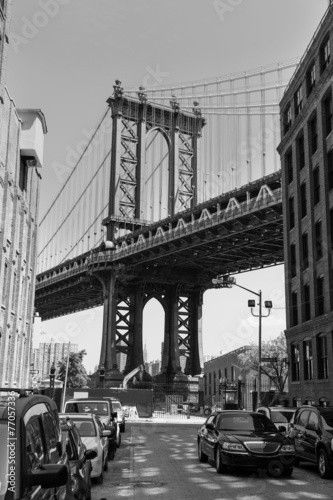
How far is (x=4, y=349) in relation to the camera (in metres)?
31.7

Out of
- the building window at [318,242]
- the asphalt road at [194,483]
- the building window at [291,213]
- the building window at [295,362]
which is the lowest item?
the asphalt road at [194,483]

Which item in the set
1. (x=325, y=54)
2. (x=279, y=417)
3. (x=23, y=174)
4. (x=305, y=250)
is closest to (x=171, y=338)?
(x=305, y=250)

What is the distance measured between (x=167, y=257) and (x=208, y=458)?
189 feet

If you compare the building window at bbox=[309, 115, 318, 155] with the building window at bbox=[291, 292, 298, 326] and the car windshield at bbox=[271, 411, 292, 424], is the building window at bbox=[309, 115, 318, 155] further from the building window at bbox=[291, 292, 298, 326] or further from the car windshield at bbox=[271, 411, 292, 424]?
the car windshield at bbox=[271, 411, 292, 424]

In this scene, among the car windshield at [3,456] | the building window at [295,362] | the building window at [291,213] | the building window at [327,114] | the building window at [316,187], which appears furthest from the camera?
the building window at [291,213]

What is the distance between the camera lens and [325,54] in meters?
35.9

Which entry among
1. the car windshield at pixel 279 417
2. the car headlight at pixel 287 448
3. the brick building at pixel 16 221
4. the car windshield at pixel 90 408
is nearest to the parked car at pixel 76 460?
the car headlight at pixel 287 448

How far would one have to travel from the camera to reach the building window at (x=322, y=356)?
33.4 m

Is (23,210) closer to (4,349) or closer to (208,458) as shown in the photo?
(4,349)

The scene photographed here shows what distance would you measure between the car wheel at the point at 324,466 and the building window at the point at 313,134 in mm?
25275

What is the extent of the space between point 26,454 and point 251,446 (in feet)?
33.8

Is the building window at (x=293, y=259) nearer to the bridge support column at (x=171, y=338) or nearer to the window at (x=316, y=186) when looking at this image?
the window at (x=316, y=186)

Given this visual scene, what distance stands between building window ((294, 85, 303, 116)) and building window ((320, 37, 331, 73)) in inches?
142

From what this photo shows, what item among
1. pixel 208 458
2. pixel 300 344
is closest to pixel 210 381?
pixel 300 344
